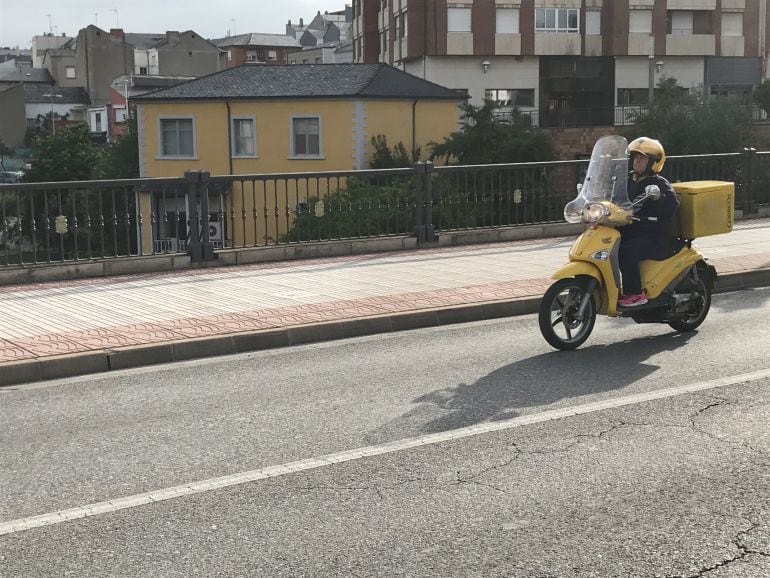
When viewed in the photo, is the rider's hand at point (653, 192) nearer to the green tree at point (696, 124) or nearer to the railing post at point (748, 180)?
the railing post at point (748, 180)

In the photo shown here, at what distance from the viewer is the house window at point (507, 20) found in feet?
197

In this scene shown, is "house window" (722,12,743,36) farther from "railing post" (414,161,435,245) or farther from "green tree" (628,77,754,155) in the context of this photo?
"railing post" (414,161,435,245)

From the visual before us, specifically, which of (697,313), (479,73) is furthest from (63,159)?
(697,313)

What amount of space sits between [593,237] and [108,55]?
109 meters

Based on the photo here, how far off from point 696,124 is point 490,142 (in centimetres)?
871

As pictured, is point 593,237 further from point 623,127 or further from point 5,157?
point 5,157

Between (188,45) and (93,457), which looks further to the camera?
(188,45)

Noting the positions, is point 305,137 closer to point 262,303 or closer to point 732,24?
point 732,24

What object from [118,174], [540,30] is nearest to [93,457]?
[118,174]

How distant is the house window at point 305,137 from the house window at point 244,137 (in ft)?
6.19

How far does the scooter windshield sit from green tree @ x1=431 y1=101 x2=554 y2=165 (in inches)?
1434

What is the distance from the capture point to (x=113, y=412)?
6.55 metres

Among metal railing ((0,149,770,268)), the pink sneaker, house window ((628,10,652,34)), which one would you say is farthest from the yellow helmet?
house window ((628,10,652,34))

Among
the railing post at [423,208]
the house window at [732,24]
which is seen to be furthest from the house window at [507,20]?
the railing post at [423,208]
